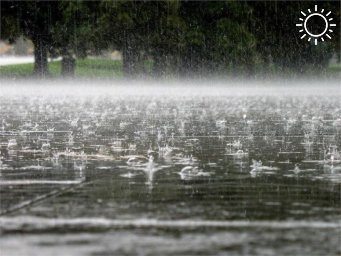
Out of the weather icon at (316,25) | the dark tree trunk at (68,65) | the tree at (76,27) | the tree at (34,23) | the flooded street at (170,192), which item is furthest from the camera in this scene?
the dark tree trunk at (68,65)

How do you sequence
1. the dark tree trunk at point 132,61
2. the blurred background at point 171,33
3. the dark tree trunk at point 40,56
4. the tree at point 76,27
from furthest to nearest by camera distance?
the dark tree trunk at point 40,56 < the dark tree trunk at point 132,61 < the blurred background at point 171,33 < the tree at point 76,27

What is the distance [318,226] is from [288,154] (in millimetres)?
5518

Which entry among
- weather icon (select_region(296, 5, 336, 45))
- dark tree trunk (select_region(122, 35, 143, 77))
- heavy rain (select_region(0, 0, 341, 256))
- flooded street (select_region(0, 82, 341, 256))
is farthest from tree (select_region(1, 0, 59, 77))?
flooded street (select_region(0, 82, 341, 256))

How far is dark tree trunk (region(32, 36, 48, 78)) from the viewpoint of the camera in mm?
61500

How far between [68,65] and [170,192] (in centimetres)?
5718

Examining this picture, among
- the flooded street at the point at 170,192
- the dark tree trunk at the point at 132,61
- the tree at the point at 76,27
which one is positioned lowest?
the flooded street at the point at 170,192

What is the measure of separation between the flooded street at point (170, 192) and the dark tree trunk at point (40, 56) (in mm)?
45889

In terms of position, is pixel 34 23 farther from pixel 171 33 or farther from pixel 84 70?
pixel 84 70

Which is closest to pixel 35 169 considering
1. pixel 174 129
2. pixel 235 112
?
pixel 174 129

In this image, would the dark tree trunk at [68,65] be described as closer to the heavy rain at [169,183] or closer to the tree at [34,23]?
the tree at [34,23]

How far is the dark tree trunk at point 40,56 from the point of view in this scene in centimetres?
6150

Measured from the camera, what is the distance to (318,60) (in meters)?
73.9

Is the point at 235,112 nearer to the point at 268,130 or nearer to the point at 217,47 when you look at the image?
the point at 268,130

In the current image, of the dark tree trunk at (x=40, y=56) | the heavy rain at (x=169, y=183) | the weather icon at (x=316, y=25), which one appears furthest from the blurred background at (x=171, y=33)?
the heavy rain at (x=169, y=183)
